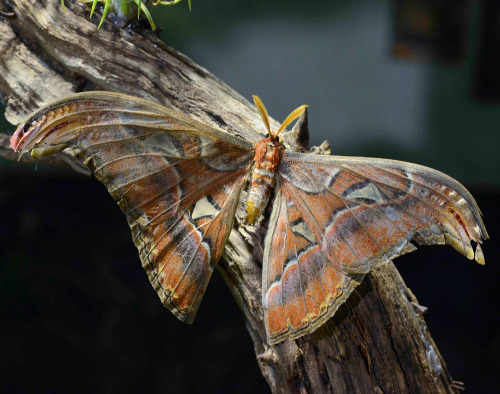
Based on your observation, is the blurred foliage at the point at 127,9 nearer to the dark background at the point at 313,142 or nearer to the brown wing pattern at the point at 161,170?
the dark background at the point at 313,142

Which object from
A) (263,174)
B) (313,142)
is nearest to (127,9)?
(263,174)

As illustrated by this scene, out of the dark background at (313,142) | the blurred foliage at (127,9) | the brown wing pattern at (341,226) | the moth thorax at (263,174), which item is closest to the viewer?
the brown wing pattern at (341,226)

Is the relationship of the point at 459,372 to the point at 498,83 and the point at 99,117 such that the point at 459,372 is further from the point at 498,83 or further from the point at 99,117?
the point at 99,117

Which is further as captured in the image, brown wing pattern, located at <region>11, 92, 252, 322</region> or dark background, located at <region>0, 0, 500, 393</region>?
dark background, located at <region>0, 0, 500, 393</region>

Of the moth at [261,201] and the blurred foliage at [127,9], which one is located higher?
the blurred foliage at [127,9]

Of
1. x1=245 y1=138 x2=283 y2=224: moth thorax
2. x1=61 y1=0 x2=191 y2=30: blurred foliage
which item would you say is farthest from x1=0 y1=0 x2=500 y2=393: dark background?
x1=245 y1=138 x2=283 y2=224: moth thorax

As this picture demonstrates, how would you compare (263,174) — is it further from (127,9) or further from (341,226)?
(127,9)

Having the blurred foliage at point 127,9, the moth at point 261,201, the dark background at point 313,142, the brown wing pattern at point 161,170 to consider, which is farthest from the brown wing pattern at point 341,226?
the dark background at point 313,142

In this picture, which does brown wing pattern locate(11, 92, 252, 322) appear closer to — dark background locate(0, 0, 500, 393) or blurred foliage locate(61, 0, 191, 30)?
blurred foliage locate(61, 0, 191, 30)
